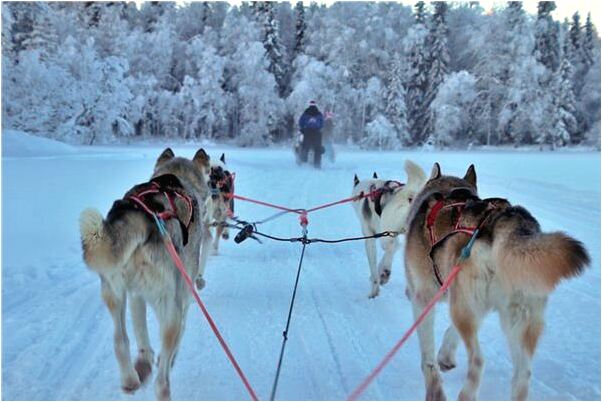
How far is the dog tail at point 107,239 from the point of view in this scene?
8.86ft

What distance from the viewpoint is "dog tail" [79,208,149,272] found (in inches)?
106

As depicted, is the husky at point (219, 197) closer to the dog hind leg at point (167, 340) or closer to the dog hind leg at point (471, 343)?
the dog hind leg at point (167, 340)

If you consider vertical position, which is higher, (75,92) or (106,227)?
(75,92)

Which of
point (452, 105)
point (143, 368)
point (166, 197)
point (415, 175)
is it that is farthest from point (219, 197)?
point (452, 105)

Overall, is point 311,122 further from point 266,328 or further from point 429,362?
point 429,362

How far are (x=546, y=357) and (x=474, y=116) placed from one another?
123 feet

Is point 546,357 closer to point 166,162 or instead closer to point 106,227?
point 106,227

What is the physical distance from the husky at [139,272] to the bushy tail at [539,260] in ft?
5.98

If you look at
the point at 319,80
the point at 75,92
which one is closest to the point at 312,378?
the point at 75,92

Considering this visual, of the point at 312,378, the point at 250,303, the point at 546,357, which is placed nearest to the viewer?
the point at 312,378

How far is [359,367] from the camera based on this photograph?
3629 mm

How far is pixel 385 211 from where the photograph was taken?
5.12 metres

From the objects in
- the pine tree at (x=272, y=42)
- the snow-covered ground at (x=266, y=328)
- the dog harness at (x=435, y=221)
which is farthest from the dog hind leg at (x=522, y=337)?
the pine tree at (x=272, y=42)

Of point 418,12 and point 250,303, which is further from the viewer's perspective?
point 418,12
